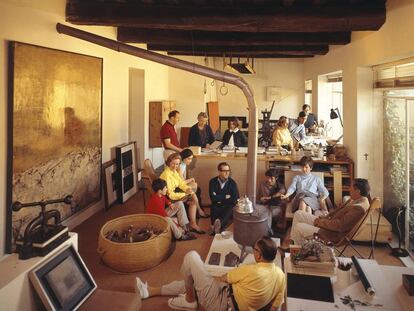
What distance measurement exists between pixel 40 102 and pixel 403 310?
3840 millimetres

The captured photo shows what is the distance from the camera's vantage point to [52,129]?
4176mm

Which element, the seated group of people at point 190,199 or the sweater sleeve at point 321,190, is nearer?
the seated group of people at point 190,199

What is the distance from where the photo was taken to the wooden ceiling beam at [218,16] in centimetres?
432

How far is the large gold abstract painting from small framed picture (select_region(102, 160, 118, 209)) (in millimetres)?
186

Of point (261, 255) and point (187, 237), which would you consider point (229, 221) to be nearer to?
point (187, 237)

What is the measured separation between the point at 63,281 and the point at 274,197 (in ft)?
11.6

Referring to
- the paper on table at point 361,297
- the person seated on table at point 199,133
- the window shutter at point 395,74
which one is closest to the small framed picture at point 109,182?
the person seated on table at point 199,133

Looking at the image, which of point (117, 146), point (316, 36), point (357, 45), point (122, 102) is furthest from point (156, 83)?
point (357, 45)

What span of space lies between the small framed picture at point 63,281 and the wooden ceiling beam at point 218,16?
3.16 m

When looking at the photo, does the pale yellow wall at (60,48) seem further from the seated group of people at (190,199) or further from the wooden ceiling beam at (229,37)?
the seated group of people at (190,199)

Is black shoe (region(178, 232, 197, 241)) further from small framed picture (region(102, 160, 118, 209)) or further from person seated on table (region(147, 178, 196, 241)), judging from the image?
small framed picture (region(102, 160, 118, 209))

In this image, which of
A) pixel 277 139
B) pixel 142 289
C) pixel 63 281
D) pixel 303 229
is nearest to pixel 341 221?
pixel 303 229

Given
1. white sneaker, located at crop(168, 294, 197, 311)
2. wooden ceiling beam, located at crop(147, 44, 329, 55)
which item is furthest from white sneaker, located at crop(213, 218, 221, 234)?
wooden ceiling beam, located at crop(147, 44, 329, 55)

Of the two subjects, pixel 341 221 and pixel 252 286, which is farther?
pixel 341 221
